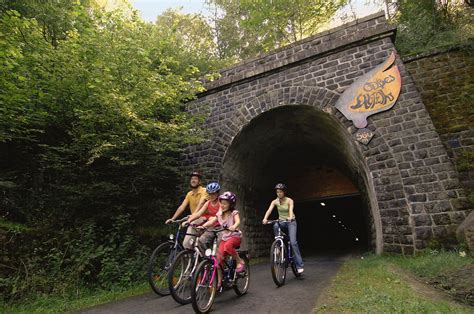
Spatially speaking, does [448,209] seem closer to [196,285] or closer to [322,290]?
[322,290]

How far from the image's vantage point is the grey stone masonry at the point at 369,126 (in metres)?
7.02

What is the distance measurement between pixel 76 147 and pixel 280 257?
5486mm

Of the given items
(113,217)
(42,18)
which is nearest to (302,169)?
(113,217)

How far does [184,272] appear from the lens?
4766 mm

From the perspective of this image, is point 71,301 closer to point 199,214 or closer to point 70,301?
point 70,301

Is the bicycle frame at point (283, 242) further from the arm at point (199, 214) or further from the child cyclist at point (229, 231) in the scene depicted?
the arm at point (199, 214)

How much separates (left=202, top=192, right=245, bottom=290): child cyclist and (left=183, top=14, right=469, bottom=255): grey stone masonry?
4570mm

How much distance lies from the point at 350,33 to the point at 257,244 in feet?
26.7

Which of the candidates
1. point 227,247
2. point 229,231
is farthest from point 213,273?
point 229,231

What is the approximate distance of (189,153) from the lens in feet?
34.6

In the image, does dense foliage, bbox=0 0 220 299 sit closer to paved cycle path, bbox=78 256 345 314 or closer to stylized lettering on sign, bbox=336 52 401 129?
paved cycle path, bbox=78 256 345 314

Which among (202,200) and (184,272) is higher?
(202,200)

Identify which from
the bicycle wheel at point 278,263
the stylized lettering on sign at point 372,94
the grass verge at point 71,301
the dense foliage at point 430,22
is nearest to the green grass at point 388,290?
the bicycle wheel at point 278,263

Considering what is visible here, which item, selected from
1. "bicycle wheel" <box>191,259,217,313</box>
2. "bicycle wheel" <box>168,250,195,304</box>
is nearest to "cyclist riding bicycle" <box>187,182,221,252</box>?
"bicycle wheel" <box>168,250,195,304</box>
